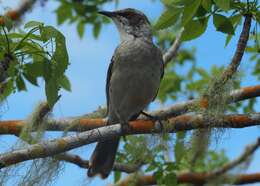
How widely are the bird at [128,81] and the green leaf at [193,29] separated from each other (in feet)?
4.27

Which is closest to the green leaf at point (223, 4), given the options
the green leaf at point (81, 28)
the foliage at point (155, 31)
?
the foliage at point (155, 31)

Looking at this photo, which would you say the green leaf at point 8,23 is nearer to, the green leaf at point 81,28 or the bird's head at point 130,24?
the bird's head at point 130,24

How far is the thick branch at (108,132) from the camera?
332 cm

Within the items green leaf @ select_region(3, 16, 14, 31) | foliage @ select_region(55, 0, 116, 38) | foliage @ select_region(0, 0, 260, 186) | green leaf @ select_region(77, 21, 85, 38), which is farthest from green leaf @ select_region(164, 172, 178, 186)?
green leaf @ select_region(77, 21, 85, 38)

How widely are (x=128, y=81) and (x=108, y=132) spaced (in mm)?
1392

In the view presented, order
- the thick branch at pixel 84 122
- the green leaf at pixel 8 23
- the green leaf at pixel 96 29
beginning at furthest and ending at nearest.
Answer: the green leaf at pixel 96 29
the thick branch at pixel 84 122
the green leaf at pixel 8 23

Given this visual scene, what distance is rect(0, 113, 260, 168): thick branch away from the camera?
332cm

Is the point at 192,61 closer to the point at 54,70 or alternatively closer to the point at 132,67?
the point at 132,67

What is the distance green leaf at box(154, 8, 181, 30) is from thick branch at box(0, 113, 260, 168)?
60 cm

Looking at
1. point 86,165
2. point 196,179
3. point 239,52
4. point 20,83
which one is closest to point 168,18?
point 239,52

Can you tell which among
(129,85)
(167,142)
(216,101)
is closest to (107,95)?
(129,85)

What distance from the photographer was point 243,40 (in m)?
3.84

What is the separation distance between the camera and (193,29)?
3725 millimetres

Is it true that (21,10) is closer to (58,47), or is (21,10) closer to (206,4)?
(58,47)
